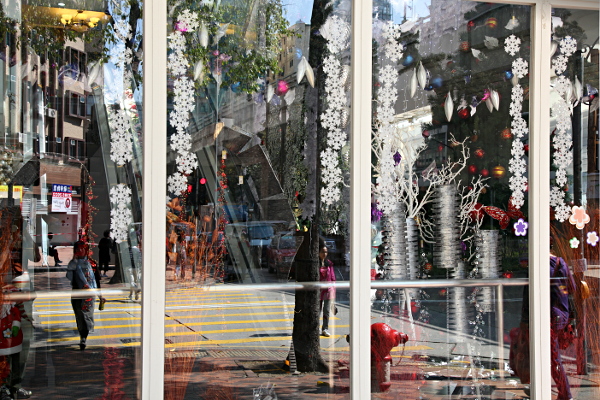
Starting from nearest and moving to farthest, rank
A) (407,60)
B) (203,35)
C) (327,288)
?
(203,35), (327,288), (407,60)

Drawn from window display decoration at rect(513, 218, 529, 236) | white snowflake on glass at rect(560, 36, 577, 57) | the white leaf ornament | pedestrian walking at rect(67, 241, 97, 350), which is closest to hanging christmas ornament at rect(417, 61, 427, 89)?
white snowflake on glass at rect(560, 36, 577, 57)

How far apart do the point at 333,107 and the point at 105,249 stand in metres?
1.61

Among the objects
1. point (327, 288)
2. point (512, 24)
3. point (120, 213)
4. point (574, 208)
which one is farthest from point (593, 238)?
point (120, 213)

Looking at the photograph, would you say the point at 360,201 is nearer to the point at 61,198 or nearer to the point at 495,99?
the point at 495,99

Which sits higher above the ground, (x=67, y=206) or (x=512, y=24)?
(x=512, y=24)

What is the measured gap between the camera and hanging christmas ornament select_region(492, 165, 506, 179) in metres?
3.88

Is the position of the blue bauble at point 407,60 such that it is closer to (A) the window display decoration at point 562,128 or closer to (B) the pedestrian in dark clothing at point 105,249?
(A) the window display decoration at point 562,128

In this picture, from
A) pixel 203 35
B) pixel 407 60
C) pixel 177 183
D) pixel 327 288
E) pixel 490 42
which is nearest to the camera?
pixel 177 183

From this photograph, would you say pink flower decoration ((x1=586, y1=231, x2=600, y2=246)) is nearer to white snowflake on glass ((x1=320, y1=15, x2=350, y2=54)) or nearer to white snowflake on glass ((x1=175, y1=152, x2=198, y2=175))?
white snowflake on glass ((x1=320, y1=15, x2=350, y2=54))

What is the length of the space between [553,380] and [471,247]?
40.7 inches

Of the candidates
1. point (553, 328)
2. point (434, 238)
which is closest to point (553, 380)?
point (553, 328)

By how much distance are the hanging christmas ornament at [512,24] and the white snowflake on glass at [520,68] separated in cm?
21

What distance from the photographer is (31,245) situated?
10.6 ft

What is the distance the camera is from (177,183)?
11.1ft
